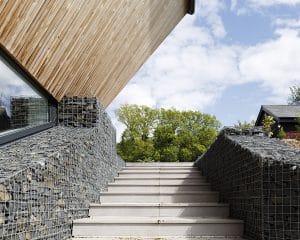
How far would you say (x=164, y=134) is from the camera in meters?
17.5

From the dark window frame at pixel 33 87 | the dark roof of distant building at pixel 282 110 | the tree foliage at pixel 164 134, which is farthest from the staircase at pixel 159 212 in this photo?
the dark roof of distant building at pixel 282 110

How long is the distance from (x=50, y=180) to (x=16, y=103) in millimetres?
1105

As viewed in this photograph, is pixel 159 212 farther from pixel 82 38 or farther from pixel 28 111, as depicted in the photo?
pixel 82 38

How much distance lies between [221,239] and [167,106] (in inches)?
570

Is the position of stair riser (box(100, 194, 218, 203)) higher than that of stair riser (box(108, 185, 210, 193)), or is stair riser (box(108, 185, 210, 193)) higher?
stair riser (box(108, 185, 210, 193))

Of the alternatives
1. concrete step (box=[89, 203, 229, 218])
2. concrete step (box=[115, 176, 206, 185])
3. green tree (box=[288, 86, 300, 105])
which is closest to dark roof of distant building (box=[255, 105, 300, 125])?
concrete step (box=[115, 176, 206, 185])

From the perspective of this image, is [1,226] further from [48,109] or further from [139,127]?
[139,127]

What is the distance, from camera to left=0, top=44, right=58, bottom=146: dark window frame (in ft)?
12.4

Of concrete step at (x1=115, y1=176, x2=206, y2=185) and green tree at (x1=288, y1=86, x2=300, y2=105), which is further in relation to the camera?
green tree at (x1=288, y1=86, x2=300, y2=105)

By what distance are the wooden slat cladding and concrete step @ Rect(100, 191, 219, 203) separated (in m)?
1.52

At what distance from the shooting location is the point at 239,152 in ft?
14.0

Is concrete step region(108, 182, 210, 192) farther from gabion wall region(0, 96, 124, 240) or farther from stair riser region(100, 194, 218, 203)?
stair riser region(100, 194, 218, 203)

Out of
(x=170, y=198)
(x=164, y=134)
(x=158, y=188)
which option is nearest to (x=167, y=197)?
(x=170, y=198)

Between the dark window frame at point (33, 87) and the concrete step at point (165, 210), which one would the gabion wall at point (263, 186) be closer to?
the concrete step at point (165, 210)
